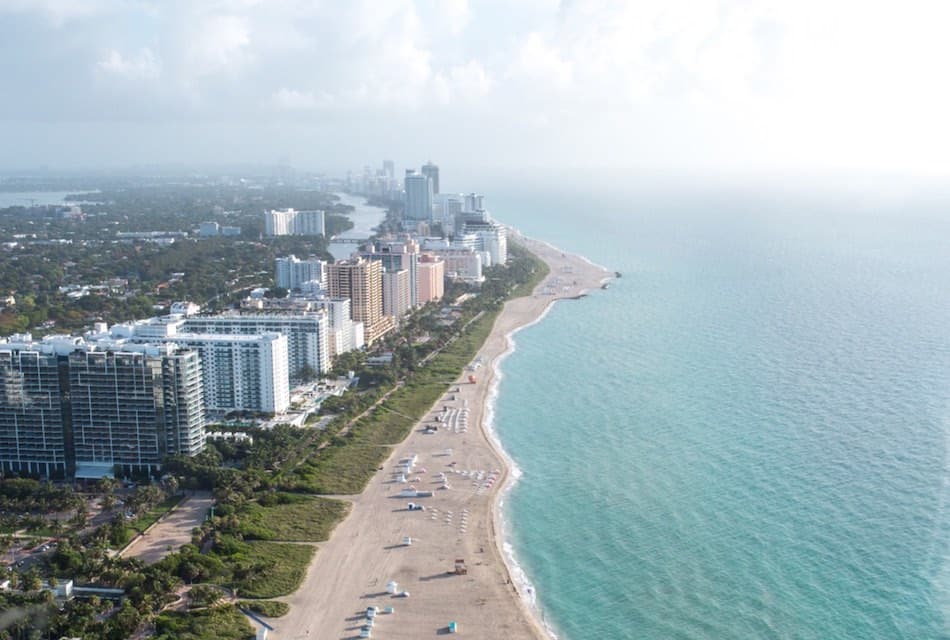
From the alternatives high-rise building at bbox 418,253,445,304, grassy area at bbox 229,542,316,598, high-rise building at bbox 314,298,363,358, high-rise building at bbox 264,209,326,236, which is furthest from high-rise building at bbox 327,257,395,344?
high-rise building at bbox 264,209,326,236

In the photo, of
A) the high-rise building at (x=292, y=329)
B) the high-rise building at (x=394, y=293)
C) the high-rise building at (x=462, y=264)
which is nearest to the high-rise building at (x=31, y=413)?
the high-rise building at (x=292, y=329)

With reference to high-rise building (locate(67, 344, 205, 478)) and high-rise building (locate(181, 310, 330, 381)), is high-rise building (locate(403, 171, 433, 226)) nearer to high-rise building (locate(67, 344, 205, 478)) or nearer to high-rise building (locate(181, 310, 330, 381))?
high-rise building (locate(181, 310, 330, 381))

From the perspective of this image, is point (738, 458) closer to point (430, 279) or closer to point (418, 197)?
point (430, 279)

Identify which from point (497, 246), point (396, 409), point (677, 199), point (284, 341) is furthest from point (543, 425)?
point (677, 199)

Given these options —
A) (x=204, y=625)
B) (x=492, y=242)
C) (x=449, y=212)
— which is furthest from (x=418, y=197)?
(x=204, y=625)

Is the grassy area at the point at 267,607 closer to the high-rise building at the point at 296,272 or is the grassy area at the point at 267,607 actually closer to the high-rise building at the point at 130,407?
the high-rise building at the point at 130,407
